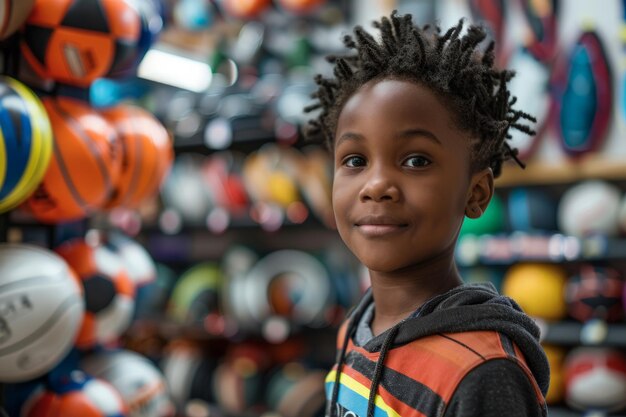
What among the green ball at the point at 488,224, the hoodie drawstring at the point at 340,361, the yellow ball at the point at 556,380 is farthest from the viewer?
the green ball at the point at 488,224

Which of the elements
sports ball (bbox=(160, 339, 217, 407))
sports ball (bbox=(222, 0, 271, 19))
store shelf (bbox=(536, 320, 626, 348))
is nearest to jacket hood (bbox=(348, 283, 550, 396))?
store shelf (bbox=(536, 320, 626, 348))

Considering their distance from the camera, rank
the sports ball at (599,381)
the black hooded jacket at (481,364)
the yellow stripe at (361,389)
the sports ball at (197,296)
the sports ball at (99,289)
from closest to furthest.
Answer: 1. the black hooded jacket at (481,364)
2. the yellow stripe at (361,389)
3. the sports ball at (99,289)
4. the sports ball at (599,381)
5. the sports ball at (197,296)

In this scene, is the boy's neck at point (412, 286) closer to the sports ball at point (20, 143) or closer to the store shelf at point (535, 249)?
the sports ball at point (20, 143)

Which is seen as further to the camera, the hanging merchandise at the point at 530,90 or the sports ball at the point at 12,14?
the hanging merchandise at the point at 530,90

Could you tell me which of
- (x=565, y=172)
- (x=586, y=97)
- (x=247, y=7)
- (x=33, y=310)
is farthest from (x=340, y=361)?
(x=247, y=7)

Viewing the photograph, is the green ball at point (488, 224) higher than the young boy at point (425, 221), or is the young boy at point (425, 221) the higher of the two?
the young boy at point (425, 221)

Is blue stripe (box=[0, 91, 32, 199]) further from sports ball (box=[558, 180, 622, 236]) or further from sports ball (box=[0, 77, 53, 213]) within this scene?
sports ball (box=[558, 180, 622, 236])

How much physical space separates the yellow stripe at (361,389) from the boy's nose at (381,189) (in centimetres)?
30

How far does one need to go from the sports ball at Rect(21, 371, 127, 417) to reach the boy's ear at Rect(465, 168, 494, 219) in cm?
125

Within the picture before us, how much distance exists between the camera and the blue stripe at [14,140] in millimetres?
1514

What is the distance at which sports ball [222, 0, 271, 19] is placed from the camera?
12.1 ft

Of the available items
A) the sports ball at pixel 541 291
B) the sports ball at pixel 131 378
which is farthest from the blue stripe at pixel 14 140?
the sports ball at pixel 541 291

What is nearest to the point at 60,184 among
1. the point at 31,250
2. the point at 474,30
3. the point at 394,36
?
the point at 31,250

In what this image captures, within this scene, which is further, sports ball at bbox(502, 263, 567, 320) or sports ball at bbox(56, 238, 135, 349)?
sports ball at bbox(502, 263, 567, 320)
